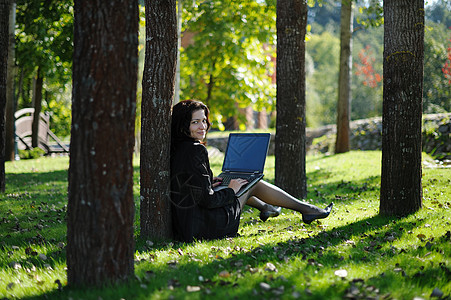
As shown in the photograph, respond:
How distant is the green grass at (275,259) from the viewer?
3.36m

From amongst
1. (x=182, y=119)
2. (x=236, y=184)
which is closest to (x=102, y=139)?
(x=182, y=119)

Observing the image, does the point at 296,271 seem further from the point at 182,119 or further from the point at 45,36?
the point at 45,36

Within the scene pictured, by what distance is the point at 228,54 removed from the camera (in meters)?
15.9

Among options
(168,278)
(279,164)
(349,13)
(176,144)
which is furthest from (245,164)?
(349,13)

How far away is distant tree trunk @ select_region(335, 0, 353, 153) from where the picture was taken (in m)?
14.7

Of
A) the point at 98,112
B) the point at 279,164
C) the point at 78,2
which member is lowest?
the point at 279,164

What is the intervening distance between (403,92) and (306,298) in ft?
11.7

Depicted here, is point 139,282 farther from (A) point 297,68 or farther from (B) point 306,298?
(A) point 297,68

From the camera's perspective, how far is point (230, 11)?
1576 centimetres

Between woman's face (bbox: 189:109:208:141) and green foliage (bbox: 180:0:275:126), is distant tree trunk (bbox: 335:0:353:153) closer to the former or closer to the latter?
green foliage (bbox: 180:0:275:126)

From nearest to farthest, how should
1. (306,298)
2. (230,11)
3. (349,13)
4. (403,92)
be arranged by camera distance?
(306,298) → (403,92) → (349,13) → (230,11)

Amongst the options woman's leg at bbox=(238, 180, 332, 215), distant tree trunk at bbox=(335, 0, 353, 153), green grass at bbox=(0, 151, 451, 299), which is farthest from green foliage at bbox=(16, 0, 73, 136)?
woman's leg at bbox=(238, 180, 332, 215)

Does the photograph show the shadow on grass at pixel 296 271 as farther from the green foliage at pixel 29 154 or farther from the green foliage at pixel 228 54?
the green foliage at pixel 29 154

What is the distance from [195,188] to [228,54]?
11614mm
